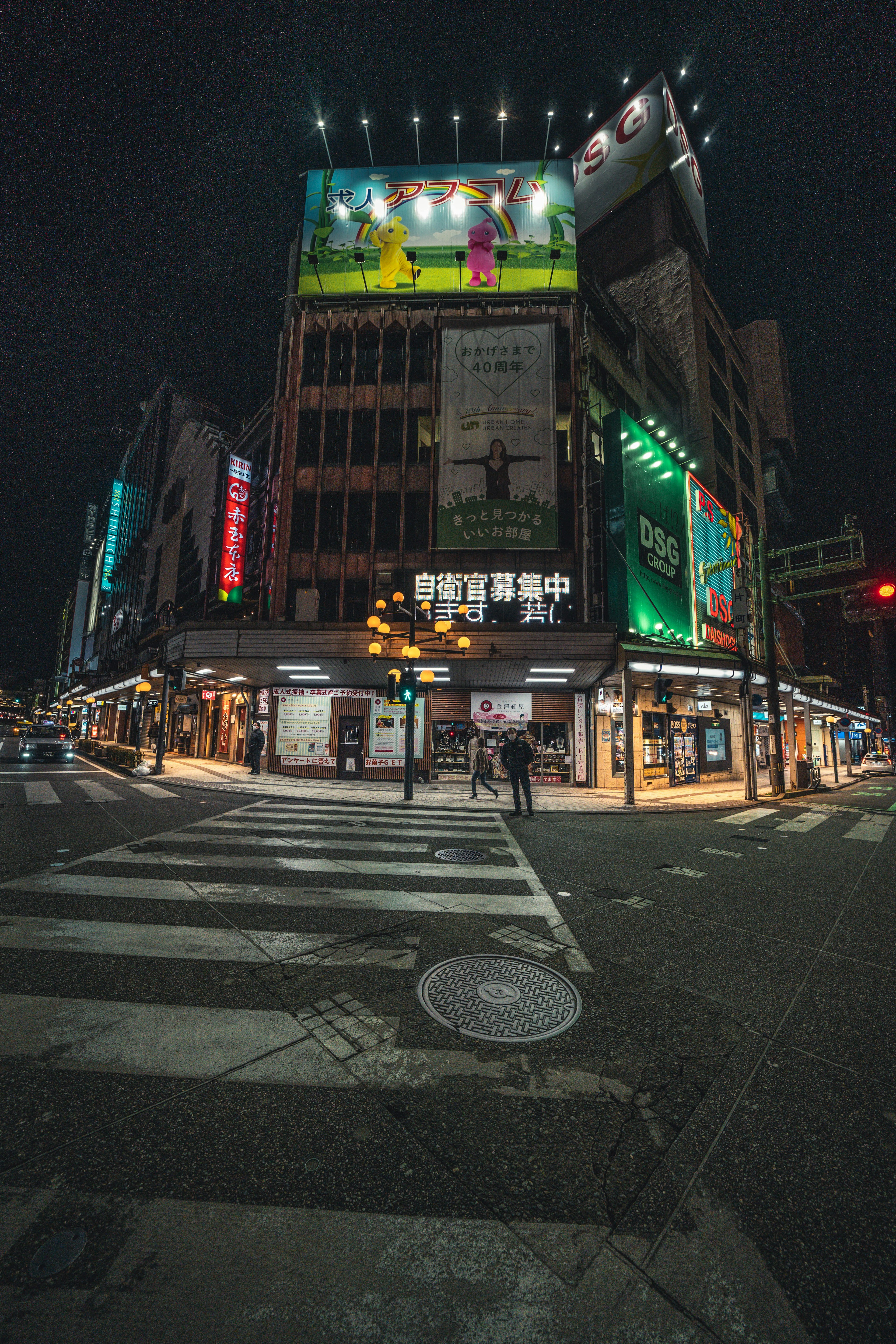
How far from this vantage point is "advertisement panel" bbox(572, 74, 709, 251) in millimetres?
40812

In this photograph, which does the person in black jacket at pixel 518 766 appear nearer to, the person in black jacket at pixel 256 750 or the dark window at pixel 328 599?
the person in black jacket at pixel 256 750

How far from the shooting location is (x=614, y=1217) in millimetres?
1906

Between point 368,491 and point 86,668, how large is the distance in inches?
4125

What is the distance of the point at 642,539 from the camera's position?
70.5ft

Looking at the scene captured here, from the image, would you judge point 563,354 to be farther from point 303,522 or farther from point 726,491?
point 726,491

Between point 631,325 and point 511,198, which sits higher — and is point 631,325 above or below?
below

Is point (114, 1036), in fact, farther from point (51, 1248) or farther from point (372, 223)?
point (372, 223)

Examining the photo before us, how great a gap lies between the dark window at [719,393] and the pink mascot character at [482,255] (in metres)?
20.8

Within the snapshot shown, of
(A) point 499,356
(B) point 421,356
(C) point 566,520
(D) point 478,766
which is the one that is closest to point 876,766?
(C) point 566,520

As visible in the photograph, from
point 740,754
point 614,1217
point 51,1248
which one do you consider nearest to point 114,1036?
point 51,1248

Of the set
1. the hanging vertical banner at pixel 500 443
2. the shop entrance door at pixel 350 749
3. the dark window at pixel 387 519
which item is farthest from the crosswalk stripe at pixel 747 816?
the dark window at pixel 387 519

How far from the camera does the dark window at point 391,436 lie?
24.2 metres

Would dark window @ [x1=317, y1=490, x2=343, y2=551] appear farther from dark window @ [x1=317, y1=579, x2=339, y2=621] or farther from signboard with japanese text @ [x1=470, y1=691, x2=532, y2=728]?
signboard with japanese text @ [x1=470, y1=691, x2=532, y2=728]

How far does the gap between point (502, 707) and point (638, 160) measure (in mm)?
49802
